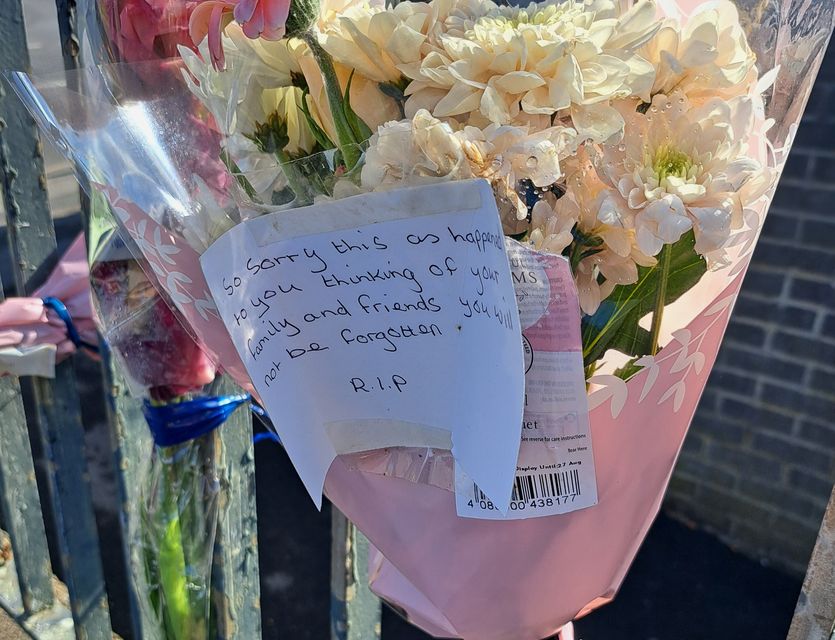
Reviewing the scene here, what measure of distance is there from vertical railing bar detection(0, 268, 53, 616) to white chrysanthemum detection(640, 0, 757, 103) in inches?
52.8

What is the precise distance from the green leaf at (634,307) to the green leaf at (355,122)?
221mm

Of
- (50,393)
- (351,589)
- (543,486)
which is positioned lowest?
(351,589)

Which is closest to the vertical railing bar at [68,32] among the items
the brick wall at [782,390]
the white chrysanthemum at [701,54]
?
the white chrysanthemum at [701,54]

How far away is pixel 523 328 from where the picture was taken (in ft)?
1.91

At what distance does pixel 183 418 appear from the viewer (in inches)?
41.1

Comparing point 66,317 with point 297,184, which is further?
point 66,317

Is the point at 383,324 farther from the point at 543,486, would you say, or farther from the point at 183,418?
the point at 183,418

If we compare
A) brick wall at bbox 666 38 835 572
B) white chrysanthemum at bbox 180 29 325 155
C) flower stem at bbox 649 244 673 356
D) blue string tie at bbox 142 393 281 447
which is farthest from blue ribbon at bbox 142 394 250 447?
brick wall at bbox 666 38 835 572

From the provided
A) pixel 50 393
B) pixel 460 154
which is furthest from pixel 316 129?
pixel 50 393

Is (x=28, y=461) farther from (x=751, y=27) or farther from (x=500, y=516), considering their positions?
(x=751, y=27)

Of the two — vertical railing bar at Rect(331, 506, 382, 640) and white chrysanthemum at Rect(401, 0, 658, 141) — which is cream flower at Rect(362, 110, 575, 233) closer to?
white chrysanthemum at Rect(401, 0, 658, 141)

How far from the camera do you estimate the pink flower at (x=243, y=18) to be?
1.72ft

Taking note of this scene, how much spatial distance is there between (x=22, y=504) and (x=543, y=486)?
4.78ft

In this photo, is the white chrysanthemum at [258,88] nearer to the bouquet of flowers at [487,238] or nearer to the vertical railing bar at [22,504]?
the bouquet of flowers at [487,238]
